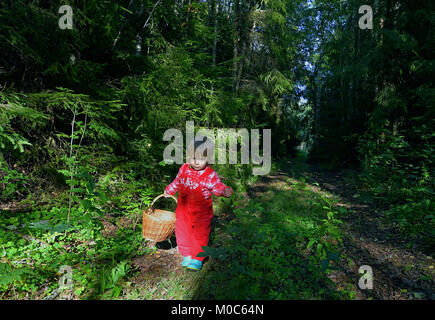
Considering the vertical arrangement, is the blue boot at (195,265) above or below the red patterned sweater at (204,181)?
below

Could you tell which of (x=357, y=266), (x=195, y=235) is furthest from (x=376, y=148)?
(x=195, y=235)

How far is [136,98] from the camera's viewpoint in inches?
183

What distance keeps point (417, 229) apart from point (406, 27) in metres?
7.20

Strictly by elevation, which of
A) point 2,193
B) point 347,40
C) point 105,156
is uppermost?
point 347,40

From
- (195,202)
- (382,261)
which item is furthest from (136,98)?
(382,261)

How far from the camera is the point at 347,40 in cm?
1159

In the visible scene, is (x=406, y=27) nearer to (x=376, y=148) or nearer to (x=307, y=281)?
(x=376, y=148)

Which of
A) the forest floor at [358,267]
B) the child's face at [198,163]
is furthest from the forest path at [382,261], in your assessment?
the child's face at [198,163]

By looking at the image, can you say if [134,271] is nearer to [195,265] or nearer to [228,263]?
[195,265]

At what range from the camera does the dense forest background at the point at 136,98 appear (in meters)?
3.50

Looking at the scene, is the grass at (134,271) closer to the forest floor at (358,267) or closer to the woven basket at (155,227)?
the forest floor at (358,267)

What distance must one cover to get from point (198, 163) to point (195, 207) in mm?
655

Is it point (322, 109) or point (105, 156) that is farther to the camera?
point (322, 109)
